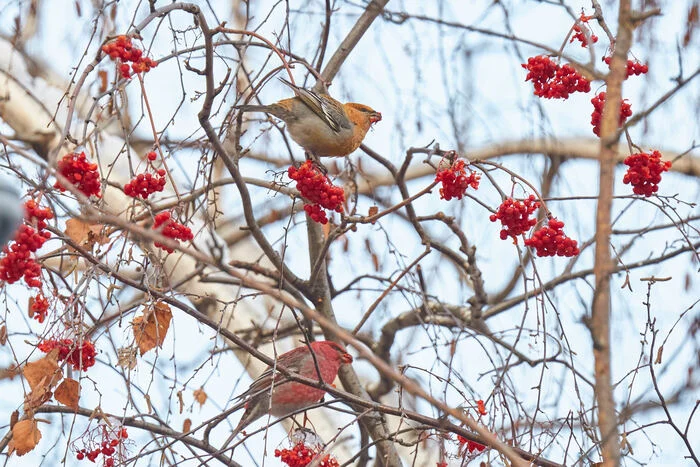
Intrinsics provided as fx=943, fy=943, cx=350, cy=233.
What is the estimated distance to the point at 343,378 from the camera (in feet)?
12.9

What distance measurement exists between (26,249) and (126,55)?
53 centimetres

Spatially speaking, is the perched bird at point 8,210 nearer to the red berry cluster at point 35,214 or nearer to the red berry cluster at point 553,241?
the red berry cluster at point 35,214

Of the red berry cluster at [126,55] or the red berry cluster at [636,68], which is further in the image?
the red berry cluster at [636,68]

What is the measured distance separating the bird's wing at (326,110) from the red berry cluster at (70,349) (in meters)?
1.41

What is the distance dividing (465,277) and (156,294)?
2.70 m

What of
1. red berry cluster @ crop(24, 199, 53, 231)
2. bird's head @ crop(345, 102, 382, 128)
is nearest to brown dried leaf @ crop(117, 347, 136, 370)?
red berry cluster @ crop(24, 199, 53, 231)

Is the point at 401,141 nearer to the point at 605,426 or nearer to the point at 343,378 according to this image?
the point at 343,378

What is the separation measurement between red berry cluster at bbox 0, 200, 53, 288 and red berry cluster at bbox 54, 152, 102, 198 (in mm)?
182

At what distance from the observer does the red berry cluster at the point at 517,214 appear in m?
2.67

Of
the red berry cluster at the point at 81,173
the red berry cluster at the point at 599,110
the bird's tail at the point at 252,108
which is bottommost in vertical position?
the red berry cluster at the point at 81,173

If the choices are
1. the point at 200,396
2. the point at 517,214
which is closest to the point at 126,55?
the point at 517,214

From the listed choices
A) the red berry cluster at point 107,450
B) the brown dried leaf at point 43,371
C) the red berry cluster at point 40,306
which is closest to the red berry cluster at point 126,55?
the red berry cluster at point 40,306

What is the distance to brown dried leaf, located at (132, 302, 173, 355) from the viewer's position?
2.73m

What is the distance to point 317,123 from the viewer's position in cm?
364
